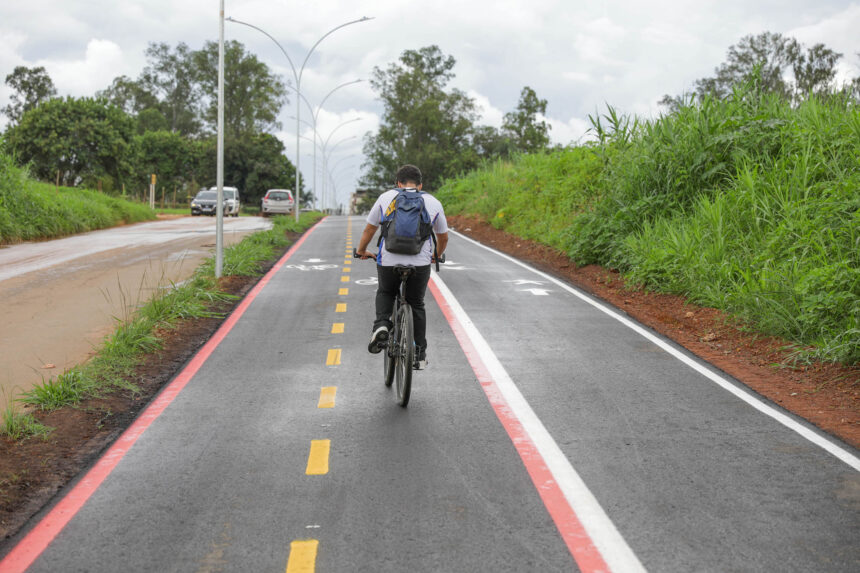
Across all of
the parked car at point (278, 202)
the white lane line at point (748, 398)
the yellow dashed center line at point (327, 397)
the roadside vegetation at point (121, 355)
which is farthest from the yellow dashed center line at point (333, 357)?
the parked car at point (278, 202)

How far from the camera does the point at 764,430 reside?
577 centimetres

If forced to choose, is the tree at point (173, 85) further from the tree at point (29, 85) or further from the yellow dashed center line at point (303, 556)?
the yellow dashed center line at point (303, 556)

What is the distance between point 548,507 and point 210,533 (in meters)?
1.73

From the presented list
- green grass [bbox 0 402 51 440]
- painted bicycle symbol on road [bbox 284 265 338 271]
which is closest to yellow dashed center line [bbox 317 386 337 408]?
green grass [bbox 0 402 51 440]

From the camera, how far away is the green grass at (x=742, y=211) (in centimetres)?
859

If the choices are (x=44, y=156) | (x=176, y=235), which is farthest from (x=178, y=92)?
(x=176, y=235)

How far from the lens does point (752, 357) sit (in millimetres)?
8312

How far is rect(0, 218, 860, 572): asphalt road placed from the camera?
376 centimetres

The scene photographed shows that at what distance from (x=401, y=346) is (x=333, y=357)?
72.3 inches

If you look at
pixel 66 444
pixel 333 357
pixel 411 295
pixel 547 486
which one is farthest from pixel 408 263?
pixel 66 444

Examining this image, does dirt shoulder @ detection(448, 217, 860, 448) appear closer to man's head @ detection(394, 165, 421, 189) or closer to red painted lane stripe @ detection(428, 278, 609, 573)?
red painted lane stripe @ detection(428, 278, 609, 573)

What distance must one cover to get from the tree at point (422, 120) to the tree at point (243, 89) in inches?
491

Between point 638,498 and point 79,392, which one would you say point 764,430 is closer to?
point 638,498

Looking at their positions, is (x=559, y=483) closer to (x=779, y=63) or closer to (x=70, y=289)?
(x=70, y=289)
